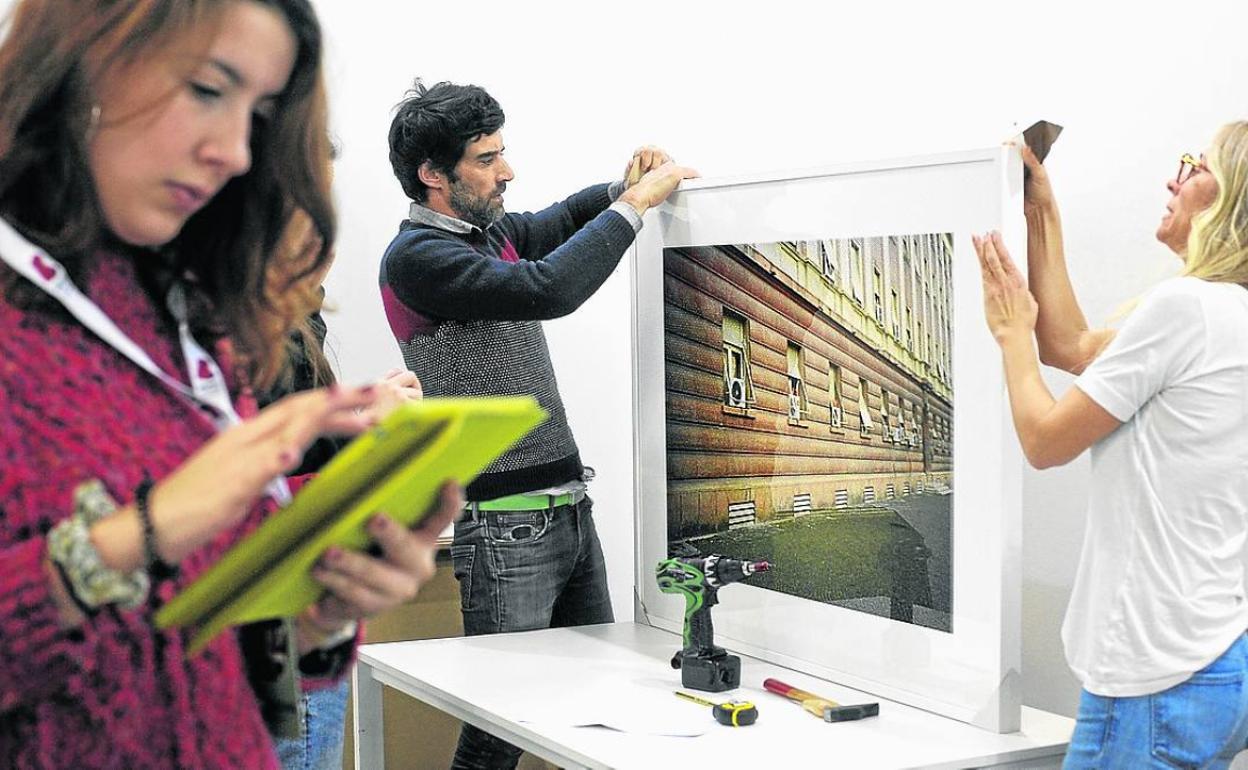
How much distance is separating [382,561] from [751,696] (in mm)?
1255

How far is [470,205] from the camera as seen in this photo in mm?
2744

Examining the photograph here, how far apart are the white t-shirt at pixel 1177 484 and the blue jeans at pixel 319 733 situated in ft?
3.30

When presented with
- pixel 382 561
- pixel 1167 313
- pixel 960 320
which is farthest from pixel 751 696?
pixel 382 561

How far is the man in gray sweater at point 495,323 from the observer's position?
256 cm

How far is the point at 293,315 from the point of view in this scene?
117cm

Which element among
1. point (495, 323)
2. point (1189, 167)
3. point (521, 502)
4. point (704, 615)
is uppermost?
point (1189, 167)

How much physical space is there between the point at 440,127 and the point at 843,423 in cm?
106

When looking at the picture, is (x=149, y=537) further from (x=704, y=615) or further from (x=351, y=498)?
(x=704, y=615)

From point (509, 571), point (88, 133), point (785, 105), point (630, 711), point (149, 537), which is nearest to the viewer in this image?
point (149, 537)

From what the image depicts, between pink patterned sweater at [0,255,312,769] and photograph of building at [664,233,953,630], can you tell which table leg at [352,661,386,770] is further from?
pink patterned sweater at [0,255,312,769]

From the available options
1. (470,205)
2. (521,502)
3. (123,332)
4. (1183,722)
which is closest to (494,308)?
(470,205)

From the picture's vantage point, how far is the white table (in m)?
1.80

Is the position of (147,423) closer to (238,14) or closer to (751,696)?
(238,14)

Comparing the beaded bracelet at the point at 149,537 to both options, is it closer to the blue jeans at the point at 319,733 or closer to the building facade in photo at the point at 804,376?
the blue jeans at the point at 319,733
